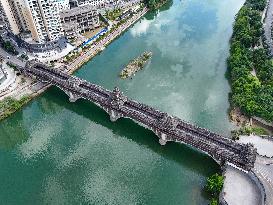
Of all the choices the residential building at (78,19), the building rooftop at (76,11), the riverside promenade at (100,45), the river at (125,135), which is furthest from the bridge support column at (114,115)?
the building rooftop at (76,11)

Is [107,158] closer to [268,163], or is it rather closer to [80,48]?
[268,163]

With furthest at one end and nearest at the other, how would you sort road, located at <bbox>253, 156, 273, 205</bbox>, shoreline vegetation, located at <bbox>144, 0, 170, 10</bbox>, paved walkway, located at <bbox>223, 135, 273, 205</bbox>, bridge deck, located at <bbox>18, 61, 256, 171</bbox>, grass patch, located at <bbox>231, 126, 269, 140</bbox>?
shoreline vegetation, located at <bbox>144, 0, 170, 10</bbox>
grass patch, located at <bbox>231, 126, 269, 140</bbox>
bridge deck, located at <bbox>18, 61, 256, 171</bbox>
paved walkway, located at <bbox>223, 135, 273, 205</bbox>
road, located at <bbox>253, 156, 273, 205</bbox>

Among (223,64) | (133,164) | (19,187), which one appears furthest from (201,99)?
(19,187)

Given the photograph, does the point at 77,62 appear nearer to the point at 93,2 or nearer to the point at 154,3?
the point at 93,2

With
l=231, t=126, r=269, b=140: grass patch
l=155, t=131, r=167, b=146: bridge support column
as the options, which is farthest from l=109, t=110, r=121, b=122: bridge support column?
l=231, t=126, r=269, b=140: grass patch

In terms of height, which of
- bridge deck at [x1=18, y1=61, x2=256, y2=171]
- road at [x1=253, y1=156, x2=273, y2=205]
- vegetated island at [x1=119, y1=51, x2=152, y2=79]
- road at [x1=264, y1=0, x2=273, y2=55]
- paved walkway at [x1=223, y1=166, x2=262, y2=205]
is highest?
bridge deck at [x1=18, y1=61, x2=256, y2=171]

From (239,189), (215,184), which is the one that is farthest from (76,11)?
(239,189)

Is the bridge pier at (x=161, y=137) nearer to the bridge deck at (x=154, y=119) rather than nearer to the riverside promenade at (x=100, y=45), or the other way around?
the bridge deck at (x=154, y=119)

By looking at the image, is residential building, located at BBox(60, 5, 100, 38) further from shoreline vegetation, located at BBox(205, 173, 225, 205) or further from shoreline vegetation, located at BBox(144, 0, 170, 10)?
shoreline vegetation, located at BBox(205, 173, 225, 205)
